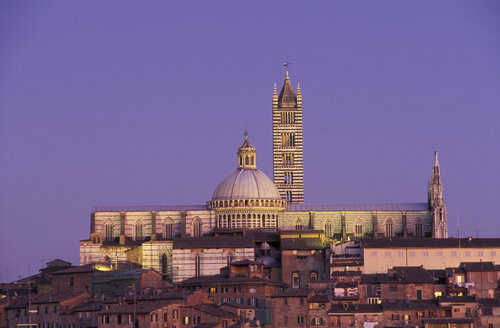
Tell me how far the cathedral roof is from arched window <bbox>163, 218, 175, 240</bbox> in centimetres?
2245

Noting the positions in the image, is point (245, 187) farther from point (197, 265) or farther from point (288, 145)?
point (288, 145)

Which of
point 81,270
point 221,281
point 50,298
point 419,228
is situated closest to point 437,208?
point 419,228

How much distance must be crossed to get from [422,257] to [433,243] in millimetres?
2144

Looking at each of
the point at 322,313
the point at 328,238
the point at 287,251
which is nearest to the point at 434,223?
the point at 328,238

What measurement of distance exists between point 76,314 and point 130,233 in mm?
32092

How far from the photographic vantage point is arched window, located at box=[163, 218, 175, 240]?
5074 inches

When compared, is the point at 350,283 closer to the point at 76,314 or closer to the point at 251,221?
the point at 76,314

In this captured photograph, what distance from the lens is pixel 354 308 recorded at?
93125 mm

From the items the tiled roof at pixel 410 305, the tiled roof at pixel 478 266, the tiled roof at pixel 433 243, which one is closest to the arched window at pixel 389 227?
the tiled roof at pixel 433 243

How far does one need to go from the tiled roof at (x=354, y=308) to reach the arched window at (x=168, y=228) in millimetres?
36250

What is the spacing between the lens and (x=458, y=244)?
111375 millimetres

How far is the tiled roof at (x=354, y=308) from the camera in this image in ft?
303

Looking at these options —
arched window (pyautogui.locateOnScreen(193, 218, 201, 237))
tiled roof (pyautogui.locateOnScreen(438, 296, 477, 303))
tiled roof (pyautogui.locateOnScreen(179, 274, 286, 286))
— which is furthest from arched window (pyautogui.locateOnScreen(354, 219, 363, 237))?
tiled roof (pyautogui.locateOnScreen(438, 296, 477, 303))

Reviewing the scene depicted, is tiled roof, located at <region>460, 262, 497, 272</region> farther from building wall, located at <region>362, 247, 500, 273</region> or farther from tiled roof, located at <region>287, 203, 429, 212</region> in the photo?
tiled roof, located at <region>287, 203, 429, 212</region>
